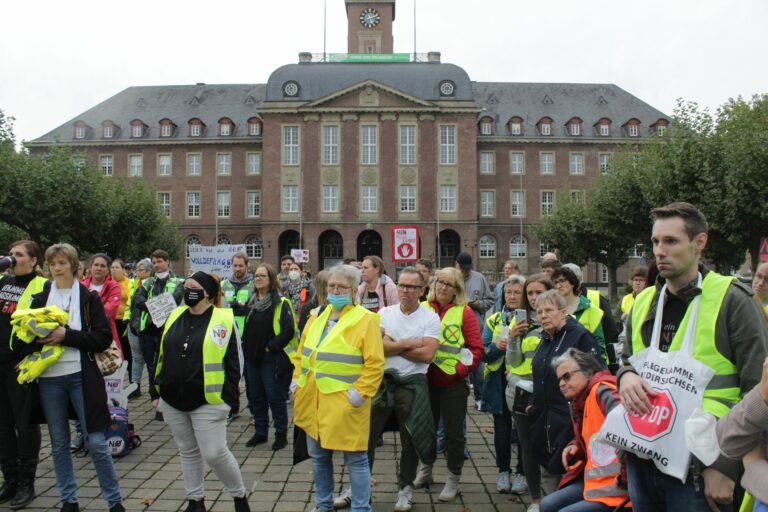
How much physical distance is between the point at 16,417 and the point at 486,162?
53704mm

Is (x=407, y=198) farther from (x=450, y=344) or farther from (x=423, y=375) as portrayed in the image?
(x=423, y=375)

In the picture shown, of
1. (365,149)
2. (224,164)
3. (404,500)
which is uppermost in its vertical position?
(365,149)

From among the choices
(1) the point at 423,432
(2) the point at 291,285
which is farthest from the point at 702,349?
(2) the point at 291,285

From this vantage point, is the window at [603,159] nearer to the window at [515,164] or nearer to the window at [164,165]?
the window at [515,164]

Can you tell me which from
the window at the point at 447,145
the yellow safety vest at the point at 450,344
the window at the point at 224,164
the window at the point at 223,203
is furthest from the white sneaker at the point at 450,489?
the window at the point at 224,164

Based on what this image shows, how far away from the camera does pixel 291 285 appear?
1101 cm

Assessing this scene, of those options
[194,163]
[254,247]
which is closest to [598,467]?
[254,247]

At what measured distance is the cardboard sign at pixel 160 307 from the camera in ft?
24.3

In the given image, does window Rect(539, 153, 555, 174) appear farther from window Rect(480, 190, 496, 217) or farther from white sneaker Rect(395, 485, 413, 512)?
white sneaker Rect(395, 485, 413, 512)

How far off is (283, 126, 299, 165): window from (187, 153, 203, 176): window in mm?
9937

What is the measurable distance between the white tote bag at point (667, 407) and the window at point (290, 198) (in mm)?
49798

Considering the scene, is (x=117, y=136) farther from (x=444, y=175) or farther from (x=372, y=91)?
(x=444, y=175)

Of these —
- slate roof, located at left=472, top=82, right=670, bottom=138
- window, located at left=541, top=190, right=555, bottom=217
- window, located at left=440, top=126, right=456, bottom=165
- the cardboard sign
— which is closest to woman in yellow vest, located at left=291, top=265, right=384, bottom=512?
the cardboard sign

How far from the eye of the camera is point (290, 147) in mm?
51344
